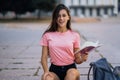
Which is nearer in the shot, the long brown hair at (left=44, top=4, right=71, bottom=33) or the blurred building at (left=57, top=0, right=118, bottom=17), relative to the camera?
the long brown hair at (left=44, top=4, right=71, bottom=33)

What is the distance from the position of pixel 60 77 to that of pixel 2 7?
56521mm

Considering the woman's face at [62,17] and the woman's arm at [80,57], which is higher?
the woman's face at [62,17]

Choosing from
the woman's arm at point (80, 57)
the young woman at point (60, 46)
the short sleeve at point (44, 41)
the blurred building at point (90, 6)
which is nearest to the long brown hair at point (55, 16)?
the young woman at point (60, 46)

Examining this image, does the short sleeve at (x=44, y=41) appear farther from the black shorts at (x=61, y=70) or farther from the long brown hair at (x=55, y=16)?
the black shorts at (x=61, y=70)

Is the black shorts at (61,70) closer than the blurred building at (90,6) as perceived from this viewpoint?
Yes

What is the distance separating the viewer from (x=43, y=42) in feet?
19.2

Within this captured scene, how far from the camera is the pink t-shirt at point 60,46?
19.0ft

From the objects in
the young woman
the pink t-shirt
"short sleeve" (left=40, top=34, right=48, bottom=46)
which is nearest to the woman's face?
the young woman

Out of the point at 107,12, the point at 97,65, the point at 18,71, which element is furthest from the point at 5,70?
the point at 107,12

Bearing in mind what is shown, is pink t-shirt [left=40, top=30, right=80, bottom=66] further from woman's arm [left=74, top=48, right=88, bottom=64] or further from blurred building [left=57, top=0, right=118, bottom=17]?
blurred building [left=57, top=0, right=118, bottom=17]

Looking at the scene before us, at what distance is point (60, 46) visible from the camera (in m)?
5.77

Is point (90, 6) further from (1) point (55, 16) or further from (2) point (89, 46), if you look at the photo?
(2) point (89, 46)

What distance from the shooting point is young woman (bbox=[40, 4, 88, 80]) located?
5.77 metres

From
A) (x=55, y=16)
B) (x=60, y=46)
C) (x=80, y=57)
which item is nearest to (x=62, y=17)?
(x=55, y=16)
